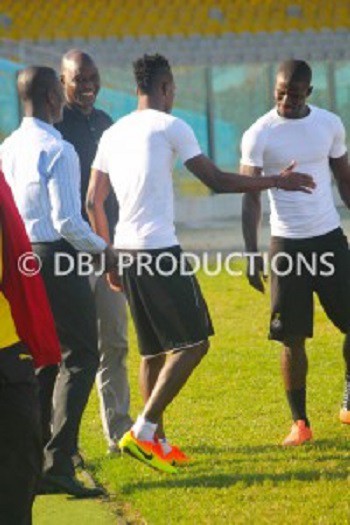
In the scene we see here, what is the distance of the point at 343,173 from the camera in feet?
26.0

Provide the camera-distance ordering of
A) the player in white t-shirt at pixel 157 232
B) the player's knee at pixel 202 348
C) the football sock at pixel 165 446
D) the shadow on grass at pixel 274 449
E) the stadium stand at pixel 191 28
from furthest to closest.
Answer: the stadium stand at pixel 191 28, the shadow on grass at pixel 274 449, the football sock at pixel 165 446, the player's knee at pixel 202 348, the player in white t-shirt at pixel 157 232

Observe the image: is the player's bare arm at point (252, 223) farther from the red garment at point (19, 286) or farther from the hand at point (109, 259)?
the red garment at point (19, 286)

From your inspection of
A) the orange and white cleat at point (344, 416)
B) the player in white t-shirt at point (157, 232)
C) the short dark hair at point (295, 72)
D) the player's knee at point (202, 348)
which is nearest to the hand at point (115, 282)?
the player in white t-shirt at point (157, 232)

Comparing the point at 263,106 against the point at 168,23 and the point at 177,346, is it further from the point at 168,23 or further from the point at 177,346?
the point at 177,346

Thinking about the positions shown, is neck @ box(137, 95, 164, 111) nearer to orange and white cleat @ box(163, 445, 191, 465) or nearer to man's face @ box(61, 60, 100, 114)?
man's face @ box(61, 60, 100, 114)

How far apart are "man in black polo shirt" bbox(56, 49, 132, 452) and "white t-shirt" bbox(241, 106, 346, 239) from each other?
831 mm

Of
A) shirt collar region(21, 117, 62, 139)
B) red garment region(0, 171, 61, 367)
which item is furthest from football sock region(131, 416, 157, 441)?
red garment region(0, 171, 61, 367)

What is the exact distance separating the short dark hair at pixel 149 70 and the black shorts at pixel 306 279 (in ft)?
4.26

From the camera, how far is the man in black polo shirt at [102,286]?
24.6ft

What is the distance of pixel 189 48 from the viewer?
24.2 metres

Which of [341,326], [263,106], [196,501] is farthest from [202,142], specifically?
[196,501]

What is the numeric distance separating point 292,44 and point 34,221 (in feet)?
59.5

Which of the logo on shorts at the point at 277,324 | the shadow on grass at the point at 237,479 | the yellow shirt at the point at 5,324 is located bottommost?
the shadow on grass at the point at 237,479

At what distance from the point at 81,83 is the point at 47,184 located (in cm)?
109
